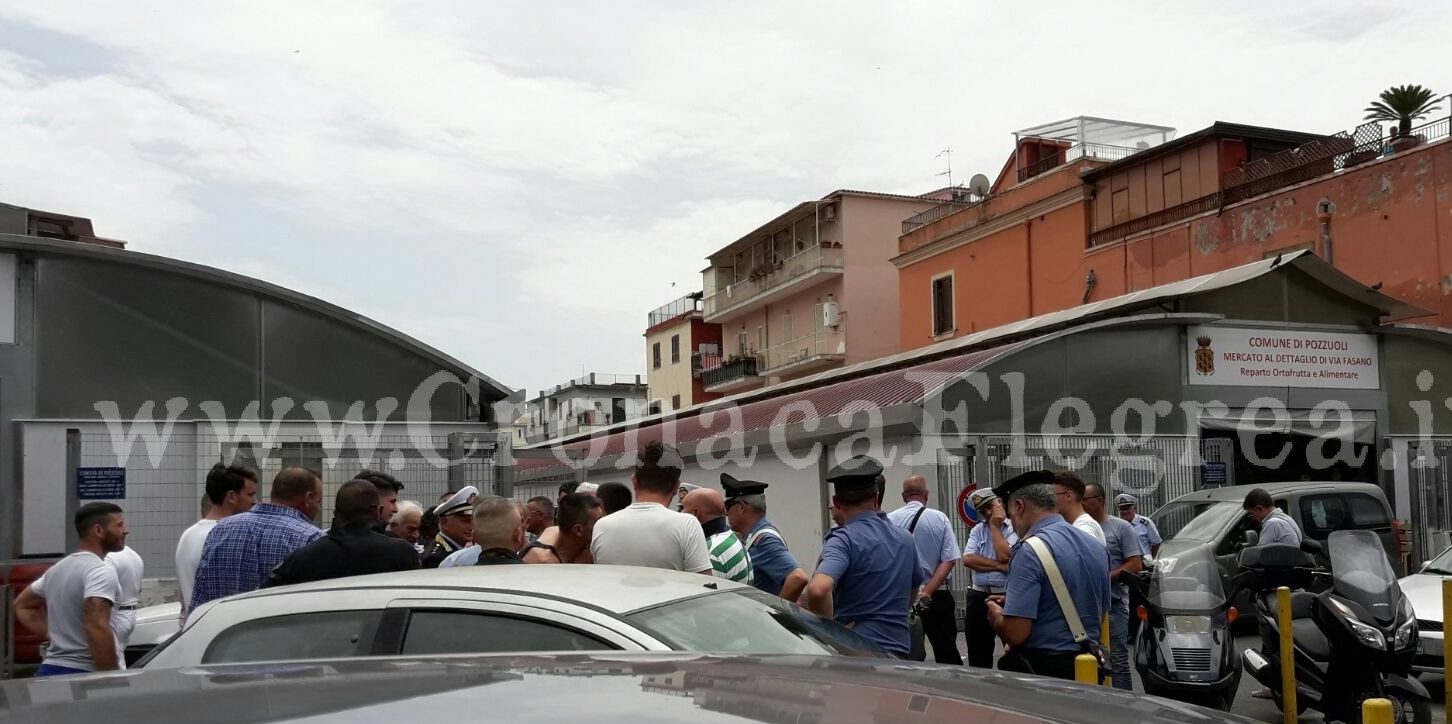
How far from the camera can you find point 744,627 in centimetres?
395

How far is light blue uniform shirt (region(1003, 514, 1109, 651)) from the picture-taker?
18.0ft

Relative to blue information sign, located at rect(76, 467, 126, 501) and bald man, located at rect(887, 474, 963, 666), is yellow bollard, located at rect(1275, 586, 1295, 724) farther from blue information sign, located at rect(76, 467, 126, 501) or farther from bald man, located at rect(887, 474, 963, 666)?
blue information sign, located at rect(76, 467, 126, 501)

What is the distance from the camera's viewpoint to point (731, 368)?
163 ft

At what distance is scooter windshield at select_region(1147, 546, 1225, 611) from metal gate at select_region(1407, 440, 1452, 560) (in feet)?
41.8

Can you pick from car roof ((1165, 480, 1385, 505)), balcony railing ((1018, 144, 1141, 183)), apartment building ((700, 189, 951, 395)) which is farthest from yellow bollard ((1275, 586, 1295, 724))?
apartment building ((700, 189, 951, 395))

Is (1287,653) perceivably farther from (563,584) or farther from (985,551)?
(563,584)

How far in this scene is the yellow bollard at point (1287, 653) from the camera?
713 cm

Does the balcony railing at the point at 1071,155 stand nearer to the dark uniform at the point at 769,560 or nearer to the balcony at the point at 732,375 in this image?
the balcony at the point at 732,375

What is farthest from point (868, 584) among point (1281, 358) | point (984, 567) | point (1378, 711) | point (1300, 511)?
point (1281, 358)

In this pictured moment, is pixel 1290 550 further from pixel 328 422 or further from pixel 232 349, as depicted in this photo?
pixel 232 349

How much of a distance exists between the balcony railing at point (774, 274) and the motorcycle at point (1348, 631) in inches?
1381

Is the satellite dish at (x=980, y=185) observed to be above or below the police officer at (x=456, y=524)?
above

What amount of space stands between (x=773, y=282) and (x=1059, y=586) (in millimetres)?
41018

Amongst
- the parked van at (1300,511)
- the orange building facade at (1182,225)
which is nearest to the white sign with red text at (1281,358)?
the parked van at (1300,511)
